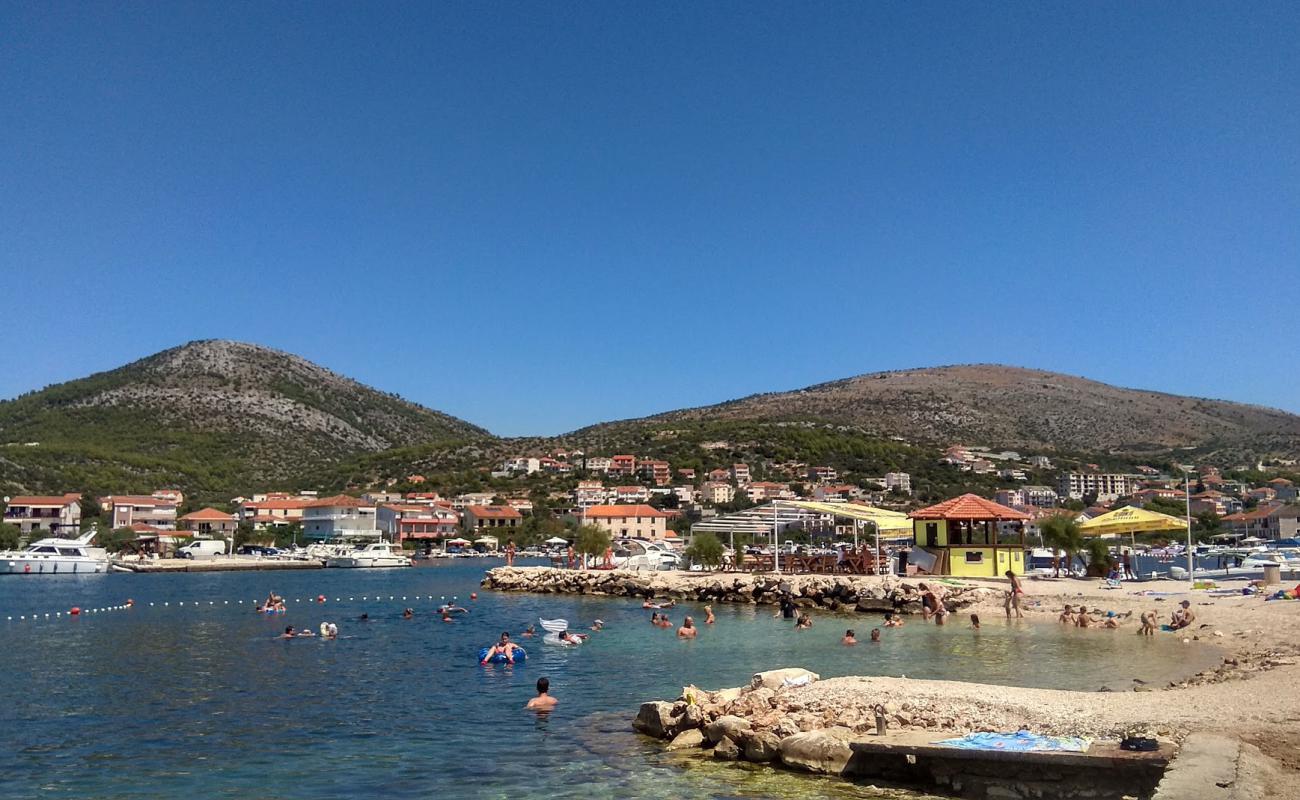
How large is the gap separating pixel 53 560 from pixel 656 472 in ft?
221

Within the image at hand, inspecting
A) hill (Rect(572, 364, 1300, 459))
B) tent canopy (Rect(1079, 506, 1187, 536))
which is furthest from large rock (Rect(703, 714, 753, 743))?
hill (Rect(572, 364, 1300, 459))

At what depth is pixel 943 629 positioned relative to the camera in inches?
987

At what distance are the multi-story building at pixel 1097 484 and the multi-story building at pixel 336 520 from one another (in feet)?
241

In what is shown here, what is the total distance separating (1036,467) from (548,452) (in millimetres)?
64127

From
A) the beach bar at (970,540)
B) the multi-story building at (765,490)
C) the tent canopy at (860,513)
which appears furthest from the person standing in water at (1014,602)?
the multi-story building at (765,490)

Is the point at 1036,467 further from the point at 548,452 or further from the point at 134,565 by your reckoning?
the point at 134,565

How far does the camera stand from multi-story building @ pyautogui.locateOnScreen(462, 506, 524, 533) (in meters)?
102

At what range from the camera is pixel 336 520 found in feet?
293

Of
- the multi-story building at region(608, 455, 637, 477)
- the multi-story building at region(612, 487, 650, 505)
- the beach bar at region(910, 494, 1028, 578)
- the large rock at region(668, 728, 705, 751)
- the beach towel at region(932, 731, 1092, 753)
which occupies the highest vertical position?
the multi-story building at region(608, 455, 637, 477)

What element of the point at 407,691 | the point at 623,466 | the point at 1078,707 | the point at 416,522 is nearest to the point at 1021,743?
the point at 1078,707

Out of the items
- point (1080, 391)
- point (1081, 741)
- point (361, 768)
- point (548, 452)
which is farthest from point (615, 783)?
point (1080, 391)

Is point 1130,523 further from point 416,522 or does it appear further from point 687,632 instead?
point 416,522

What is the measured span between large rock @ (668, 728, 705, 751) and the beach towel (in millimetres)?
3260

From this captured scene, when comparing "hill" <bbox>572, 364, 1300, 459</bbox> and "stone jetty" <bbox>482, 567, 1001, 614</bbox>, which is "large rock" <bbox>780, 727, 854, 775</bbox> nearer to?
"stone jetty" <bbox>482, 567, 1001, 614</bbox>
